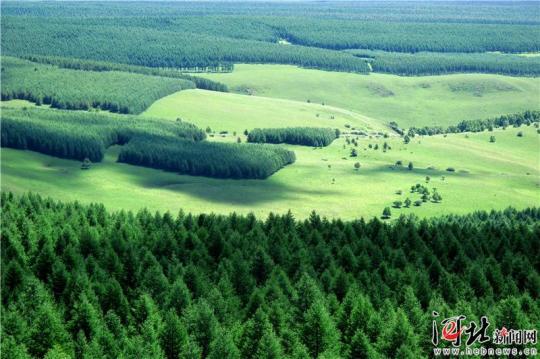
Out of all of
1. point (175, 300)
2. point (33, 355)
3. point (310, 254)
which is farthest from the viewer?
point (310, 254)

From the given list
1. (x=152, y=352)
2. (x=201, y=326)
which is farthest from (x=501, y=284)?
(x=152, y=352)

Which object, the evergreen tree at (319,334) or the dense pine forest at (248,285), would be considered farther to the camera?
the evergreen tree at (319,334)

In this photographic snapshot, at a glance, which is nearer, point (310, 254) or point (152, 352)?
point (152, 352)

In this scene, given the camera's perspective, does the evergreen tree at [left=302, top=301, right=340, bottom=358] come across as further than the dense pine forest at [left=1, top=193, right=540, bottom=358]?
Yes

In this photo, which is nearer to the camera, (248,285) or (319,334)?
(319,334)

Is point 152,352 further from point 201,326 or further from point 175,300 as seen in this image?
point 175,300

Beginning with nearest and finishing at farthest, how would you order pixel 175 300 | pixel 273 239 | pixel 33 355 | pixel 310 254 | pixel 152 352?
1. pixel 152 352
2. pixel 33 355
3. pixel 175 300
4. pixel 310 254
5. pixel 273 239

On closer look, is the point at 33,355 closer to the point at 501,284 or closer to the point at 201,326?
the point at 201,326
